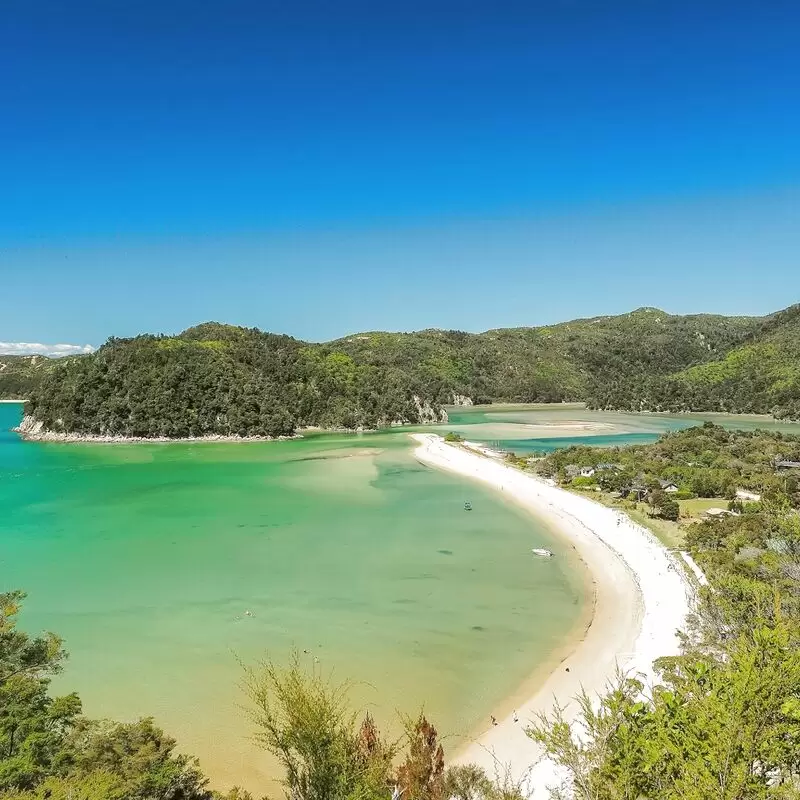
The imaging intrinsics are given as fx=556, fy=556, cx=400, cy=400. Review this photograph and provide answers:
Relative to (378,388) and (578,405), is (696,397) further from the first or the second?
(378,388)

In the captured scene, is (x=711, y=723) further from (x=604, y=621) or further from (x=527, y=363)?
(x=527, y=363)

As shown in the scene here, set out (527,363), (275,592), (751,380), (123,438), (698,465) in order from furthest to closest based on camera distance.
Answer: (527,363) < (751,380) < (123,438) < (698,465) < (275,592)

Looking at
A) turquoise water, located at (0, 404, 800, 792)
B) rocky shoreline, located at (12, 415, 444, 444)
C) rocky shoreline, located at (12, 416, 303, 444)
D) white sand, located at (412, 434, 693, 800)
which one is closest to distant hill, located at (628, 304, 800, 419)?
rocky shoreline, located at (12, 415, 444, 444)

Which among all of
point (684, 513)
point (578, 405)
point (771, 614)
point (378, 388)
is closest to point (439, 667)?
point (771, 614)

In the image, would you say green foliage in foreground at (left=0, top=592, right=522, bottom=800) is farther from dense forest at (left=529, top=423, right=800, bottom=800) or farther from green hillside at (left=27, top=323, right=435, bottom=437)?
green hillside at (left=27, top=323, right=435, bottom=437)

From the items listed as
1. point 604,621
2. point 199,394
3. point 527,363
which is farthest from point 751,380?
point 604,621

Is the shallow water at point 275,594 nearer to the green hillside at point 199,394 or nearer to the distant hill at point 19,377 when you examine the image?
the green hillside at point 199,394

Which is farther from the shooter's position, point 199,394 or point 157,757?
point 199,394
